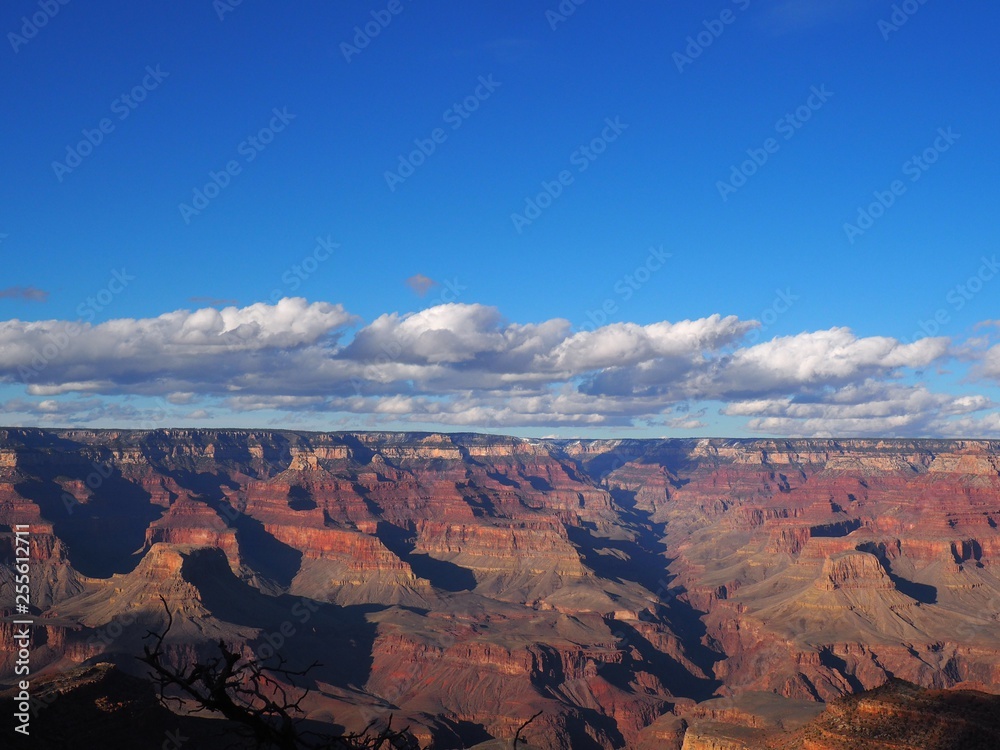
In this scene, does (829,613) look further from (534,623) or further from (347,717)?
(347,717)

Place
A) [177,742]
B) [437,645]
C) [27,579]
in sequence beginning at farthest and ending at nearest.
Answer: [27,579]
[437,645]
[177,742]

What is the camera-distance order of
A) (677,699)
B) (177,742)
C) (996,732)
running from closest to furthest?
(996,732), (177,742), (677,699)

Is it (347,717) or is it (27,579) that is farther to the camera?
(27,579)

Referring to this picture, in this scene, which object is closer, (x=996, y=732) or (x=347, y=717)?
(x=996, y=732)

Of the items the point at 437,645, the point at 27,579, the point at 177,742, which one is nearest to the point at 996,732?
the point at 177,742

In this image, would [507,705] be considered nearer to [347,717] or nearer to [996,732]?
[347,717]

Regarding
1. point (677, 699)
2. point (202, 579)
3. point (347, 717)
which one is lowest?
point (677, 699)

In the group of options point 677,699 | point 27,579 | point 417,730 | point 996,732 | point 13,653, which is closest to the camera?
point 996,732

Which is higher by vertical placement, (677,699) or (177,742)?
(177,742)

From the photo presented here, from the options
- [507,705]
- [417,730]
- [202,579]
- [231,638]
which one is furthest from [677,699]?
[202,579]
